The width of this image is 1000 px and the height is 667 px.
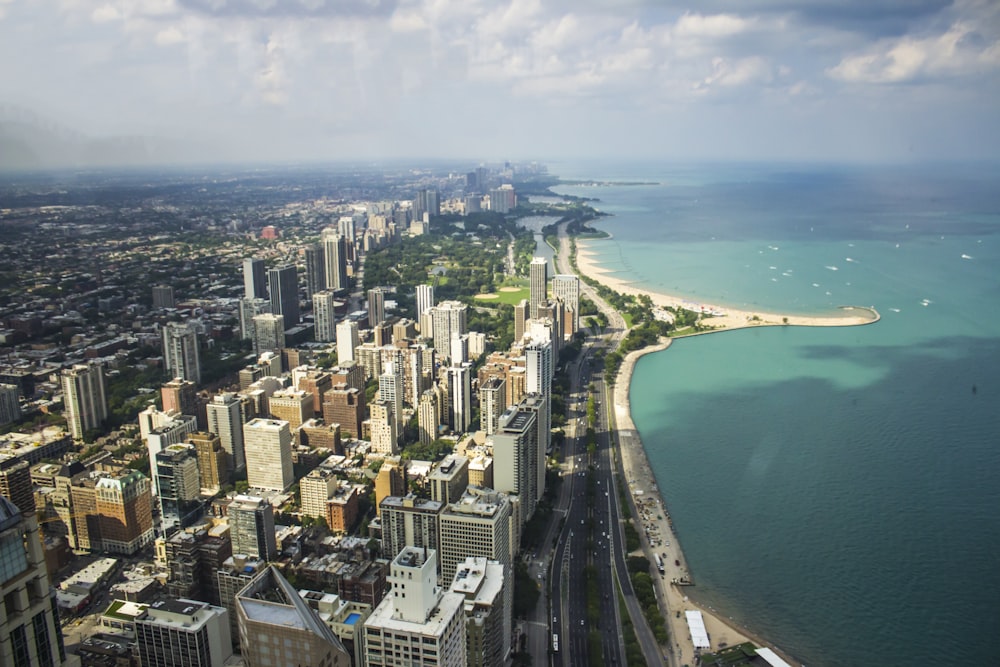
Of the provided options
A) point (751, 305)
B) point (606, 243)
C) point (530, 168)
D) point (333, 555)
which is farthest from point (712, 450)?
point (530, 168)

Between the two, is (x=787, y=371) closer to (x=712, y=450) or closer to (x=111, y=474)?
(x=712, y=450)

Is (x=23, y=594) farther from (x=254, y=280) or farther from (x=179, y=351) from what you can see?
(x=254, y=280)

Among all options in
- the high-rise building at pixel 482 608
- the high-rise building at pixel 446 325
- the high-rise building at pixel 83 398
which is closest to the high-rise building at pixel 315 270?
the high-rise building at pixel 446 325

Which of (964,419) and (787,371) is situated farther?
(787,371)

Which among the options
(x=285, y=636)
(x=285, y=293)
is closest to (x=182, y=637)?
(x=285, y=636)

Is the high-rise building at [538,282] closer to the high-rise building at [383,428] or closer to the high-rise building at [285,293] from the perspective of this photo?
the high-rise building at [285,293]

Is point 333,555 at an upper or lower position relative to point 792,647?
upper

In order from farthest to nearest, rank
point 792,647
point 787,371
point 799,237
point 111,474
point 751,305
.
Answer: point 799,237 → point 751,305 → point 787,371 → point 111,474 → point 792,647
